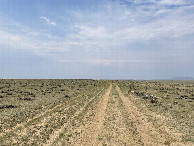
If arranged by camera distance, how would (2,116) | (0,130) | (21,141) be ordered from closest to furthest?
(21,141) → (0,130) → (2,116)

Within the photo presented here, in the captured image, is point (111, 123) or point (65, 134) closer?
point (65, 134)

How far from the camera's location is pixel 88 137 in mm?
15859

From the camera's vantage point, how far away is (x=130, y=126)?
19.3 meters

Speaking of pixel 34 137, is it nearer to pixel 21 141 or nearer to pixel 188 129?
pixel 21 141

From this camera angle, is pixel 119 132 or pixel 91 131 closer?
pixel 119 132

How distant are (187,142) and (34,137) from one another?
12.6 metres

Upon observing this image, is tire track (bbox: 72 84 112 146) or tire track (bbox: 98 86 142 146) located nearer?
tire track (bbox: 72 84 112 146)

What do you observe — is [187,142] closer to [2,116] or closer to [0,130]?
[0,130]

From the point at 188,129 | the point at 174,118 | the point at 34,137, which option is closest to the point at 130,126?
the point at 188,129

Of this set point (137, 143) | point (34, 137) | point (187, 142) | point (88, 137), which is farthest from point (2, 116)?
point (187, 142)

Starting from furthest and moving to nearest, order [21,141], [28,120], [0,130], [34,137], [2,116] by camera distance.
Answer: [2,116]
[28,120]
[0,130]
[34,137]
[21,141]

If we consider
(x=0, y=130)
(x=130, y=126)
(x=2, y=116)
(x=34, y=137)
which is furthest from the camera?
(x=2, y=116)

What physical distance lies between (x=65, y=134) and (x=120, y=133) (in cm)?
489

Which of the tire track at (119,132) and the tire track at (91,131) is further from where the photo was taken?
the tire track at (119,132)
